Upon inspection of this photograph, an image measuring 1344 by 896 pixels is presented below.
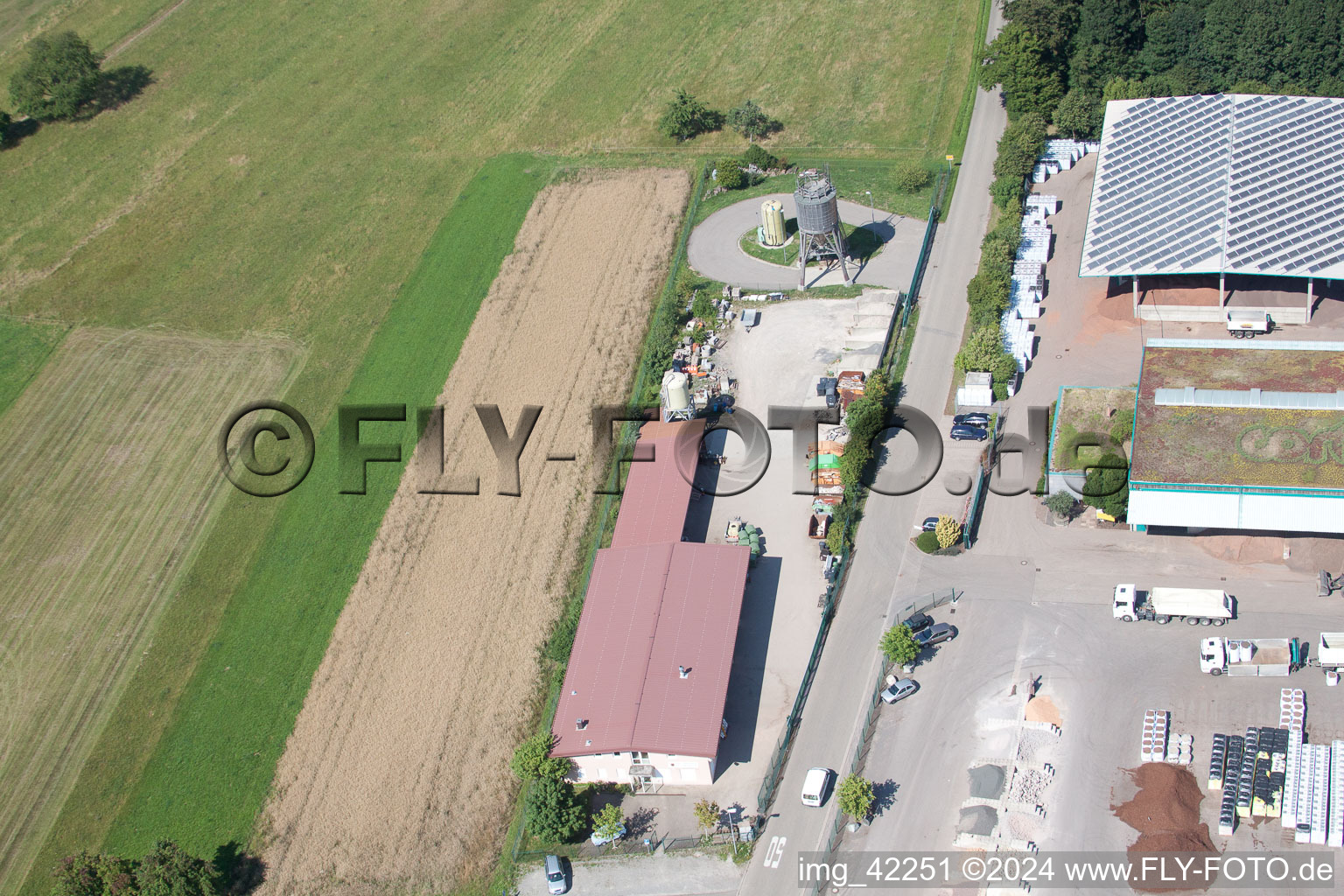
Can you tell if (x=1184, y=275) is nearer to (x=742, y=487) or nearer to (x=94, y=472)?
(x=742, y=487)

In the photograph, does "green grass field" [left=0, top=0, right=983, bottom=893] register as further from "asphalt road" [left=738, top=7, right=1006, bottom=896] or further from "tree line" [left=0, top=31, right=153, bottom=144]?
"asphalt road" [left=738, top=7, right=1006, bottom=896]

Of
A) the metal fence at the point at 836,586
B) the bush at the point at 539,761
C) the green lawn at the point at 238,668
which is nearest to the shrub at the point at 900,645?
the metal fence at the point at 836,586

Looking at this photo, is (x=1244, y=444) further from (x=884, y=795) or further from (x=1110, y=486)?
(x=884, y=795)

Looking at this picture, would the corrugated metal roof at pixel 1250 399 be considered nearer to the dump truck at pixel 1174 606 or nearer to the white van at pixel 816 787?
the dump truck at pixel 1174 606

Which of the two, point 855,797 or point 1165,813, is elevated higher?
point 1165,813

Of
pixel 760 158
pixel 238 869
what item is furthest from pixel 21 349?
pixel 760 158

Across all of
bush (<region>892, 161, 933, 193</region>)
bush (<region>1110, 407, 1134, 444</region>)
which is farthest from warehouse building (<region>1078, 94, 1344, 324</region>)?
bush (<region>892, 161, 933, 193</region>)
